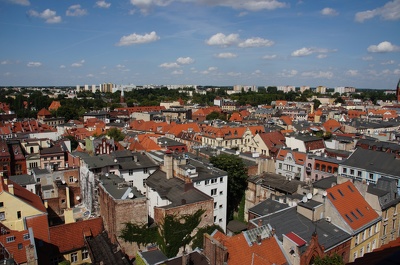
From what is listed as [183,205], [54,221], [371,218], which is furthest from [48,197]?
[371,218]

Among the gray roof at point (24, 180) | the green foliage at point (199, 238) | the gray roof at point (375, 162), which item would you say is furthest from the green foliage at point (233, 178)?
the gray roof at point (24, 180)

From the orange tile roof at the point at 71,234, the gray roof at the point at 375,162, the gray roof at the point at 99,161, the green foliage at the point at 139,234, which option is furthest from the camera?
the gray roof at the point at 375,162

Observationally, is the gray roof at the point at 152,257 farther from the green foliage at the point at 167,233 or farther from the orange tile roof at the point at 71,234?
the orange tile roof at the point at 71,234

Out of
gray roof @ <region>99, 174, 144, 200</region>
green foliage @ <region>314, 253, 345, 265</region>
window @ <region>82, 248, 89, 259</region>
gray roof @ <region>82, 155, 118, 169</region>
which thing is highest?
gray roof @ <region>82, 155, 118, 169</region>

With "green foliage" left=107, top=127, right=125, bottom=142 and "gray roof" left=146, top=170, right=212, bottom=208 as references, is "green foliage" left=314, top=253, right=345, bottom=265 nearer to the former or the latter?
"gray roof" left=146, top=170, right=212, bottom=208

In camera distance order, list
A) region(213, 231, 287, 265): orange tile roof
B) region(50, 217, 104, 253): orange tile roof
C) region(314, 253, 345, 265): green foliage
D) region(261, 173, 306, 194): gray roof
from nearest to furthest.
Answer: region(314, 253, 345, 265): green foliage < region(213, 231, 287, 265): orange tile roof < region(50, 217, 104, 253): orange tile roof < region(261, 173, 306, 194): gray roof

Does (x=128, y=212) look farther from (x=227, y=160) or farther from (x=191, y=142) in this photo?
(x=191, y=142)

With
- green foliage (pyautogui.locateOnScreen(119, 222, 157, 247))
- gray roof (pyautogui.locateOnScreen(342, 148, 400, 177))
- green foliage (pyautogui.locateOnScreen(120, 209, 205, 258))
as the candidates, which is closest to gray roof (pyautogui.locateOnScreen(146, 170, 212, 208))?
green foliage (pyautogui.locateOnScreen(120, 209, 205, 258))
